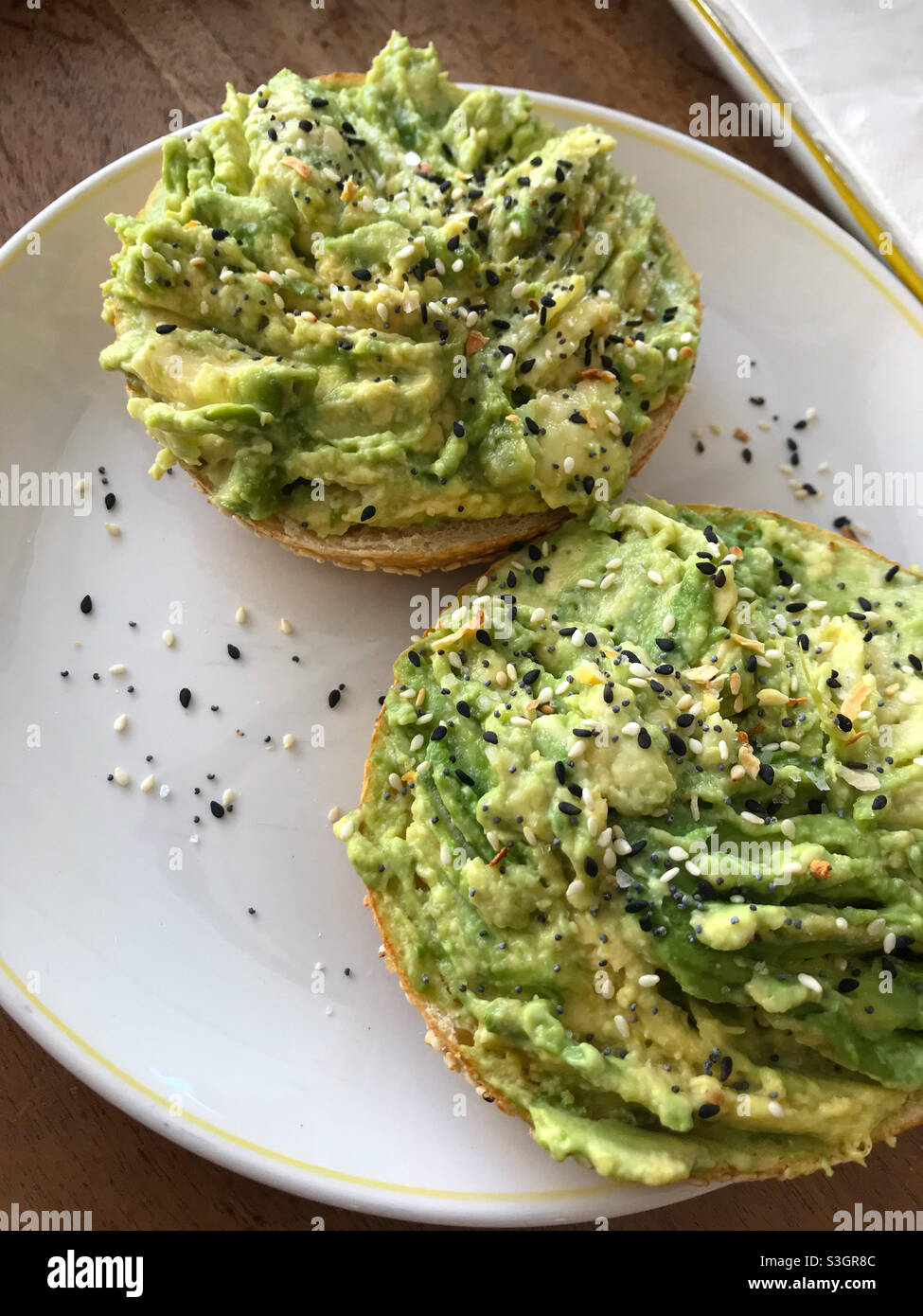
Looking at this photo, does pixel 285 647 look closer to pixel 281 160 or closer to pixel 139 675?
pixel 139 675

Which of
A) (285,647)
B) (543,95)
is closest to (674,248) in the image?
(543,95)

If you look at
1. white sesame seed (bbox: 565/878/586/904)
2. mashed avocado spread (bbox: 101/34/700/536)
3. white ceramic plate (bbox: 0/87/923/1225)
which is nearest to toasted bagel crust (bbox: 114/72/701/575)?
mashed avocado spread (bbox: 101/34/700/536)

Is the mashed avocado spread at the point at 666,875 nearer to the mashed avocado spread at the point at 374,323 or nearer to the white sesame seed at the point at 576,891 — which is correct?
the white sesame seed at the point at 576,891

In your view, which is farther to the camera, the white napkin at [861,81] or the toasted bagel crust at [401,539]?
the white napkin at [861,81]

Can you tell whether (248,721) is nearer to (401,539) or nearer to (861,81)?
(401,539)

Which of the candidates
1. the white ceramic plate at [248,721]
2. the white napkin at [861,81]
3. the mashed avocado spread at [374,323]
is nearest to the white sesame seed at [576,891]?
the white ceramic plate at [248,721]
